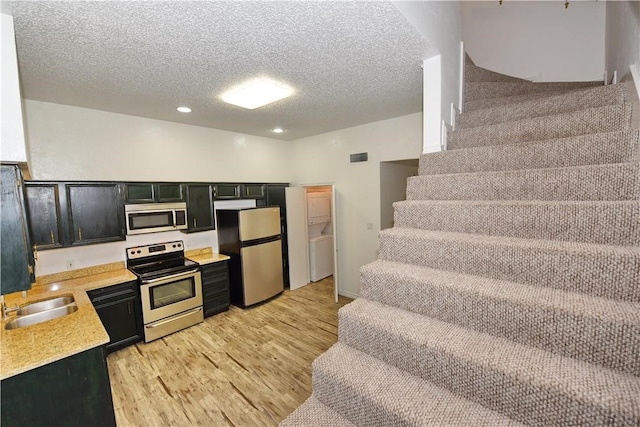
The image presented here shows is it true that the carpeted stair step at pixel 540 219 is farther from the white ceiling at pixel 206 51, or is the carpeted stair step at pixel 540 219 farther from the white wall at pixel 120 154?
the white wall at pixel 120 154

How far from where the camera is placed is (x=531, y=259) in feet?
4.06

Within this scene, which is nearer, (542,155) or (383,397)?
(383,397)

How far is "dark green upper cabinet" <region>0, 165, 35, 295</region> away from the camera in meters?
1.40

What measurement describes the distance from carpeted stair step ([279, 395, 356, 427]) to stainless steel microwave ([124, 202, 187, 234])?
2.89 meters

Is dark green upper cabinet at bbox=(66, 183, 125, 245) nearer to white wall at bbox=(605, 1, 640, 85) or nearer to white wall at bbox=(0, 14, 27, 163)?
white wall at bbox=(0, 14, 27, 163)

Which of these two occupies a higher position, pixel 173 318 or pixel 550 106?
pixel 550 106

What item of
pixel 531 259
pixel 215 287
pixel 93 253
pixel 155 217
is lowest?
pixel 215 287

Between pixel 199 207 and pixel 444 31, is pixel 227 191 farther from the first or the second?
pixel 444 31

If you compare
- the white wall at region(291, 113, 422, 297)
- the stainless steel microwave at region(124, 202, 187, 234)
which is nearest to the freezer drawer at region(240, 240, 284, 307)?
the stainless steel microwave at region(124, 202, 187, 234)

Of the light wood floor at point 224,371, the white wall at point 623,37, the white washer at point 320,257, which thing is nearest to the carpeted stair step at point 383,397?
the light wood floor at point 224,371

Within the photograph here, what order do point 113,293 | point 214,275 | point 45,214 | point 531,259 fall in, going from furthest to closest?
point 214,275 → point 113,293 → point 45,214 → point 531,259

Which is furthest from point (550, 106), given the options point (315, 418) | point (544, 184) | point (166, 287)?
point (166, 287)

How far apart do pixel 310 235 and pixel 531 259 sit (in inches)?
173

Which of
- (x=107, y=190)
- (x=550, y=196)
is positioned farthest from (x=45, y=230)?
(x=550, y=196)
